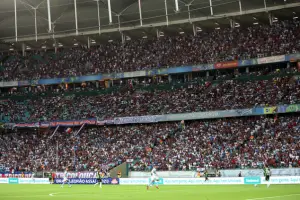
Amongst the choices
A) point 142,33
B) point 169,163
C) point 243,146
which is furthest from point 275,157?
point 142,33

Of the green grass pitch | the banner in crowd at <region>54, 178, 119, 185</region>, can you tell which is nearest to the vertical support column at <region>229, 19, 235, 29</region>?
the banner in crowd at <region>54, 178, 119, 185</region>

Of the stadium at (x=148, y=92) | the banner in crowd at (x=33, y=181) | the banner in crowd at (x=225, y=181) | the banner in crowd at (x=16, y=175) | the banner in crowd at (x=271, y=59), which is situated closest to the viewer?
the banner in crowd at (x=225, y=181)

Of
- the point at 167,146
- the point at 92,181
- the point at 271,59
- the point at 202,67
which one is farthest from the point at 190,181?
the point at 202,67

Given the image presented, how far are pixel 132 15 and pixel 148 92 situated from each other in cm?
1181

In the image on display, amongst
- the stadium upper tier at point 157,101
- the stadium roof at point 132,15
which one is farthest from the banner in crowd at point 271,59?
the stadium roof at point 132,15

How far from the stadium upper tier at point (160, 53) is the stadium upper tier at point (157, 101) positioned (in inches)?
147

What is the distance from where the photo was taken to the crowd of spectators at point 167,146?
4828 centimetres

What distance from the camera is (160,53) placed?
70.5 meters

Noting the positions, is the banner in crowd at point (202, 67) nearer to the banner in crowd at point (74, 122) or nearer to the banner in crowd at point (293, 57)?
the banner in crowd at point (293, 57)

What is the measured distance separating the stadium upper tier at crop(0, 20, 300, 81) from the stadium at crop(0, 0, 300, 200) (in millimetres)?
199

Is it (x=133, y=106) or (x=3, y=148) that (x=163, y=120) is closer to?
(x=133, y=106)

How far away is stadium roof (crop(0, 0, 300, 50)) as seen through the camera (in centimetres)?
6028

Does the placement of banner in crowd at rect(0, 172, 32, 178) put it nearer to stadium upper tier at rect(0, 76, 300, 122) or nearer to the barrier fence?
the barrier fence

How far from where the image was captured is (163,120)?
61688 mm
